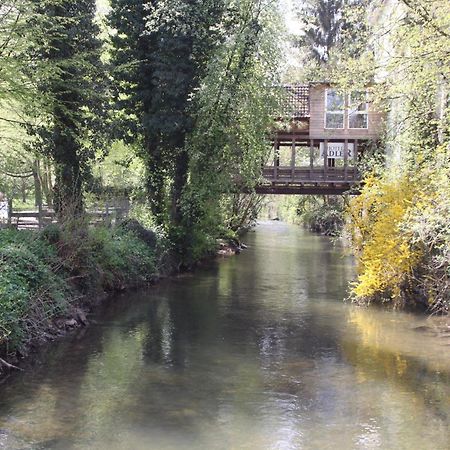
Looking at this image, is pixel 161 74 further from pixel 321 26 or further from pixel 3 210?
pixel 321 26

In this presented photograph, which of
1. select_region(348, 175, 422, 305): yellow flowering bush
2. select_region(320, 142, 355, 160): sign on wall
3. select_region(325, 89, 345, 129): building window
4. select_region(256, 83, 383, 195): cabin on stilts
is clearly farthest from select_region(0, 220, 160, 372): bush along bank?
select_region(325, 89, 345, 129): building window

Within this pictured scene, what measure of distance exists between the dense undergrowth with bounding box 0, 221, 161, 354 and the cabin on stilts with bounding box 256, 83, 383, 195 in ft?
28.5

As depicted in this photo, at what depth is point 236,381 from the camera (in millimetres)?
11242

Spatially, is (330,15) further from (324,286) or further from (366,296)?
(366,296)

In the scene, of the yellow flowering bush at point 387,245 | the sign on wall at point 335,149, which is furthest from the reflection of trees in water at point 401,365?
the sign on wall at point 335,149

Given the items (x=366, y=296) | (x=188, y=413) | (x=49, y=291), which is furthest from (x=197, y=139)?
(x=188, y=413)

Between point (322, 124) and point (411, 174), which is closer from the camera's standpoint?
point (411, 174)

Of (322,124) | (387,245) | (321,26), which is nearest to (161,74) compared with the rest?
(322,124)

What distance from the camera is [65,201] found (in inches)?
699

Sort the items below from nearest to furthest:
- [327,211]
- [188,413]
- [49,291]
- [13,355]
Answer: [188,413]
[13,355]
[49,291]
[327,211]

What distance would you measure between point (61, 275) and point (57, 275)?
32 cm

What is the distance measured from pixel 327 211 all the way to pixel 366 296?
3311cm

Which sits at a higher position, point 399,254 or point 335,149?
point 335,149

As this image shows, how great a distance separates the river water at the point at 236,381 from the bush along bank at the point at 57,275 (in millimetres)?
592
